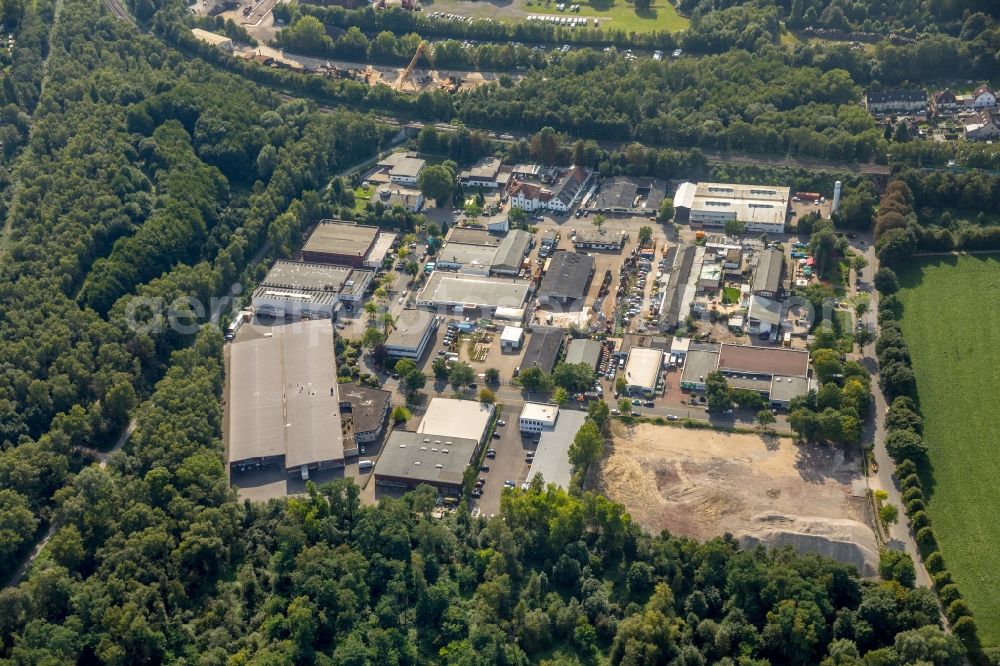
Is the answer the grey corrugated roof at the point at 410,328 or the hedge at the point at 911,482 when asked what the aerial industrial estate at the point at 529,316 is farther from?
the hedge at the point at 911,482

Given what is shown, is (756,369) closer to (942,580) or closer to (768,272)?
(768,272)

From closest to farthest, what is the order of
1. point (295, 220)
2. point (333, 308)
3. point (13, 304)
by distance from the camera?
point (13, 304), point (333, 308), point (295, 220)

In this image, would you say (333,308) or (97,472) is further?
(333,308)

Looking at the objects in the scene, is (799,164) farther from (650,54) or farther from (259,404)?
(259,404)

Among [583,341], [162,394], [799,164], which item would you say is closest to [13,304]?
[162,394]

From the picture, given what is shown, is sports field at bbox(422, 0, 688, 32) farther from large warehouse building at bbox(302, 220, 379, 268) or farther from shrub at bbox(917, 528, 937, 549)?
shrub at bbox(917, 528, 937, 549)

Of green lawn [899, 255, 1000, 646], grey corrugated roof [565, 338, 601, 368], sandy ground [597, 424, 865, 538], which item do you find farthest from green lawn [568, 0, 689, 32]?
sandy ground [597, 424, 865, 538]

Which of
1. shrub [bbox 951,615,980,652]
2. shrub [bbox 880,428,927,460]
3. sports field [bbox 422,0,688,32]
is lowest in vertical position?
shrub [bbox 951,615,980,652]
